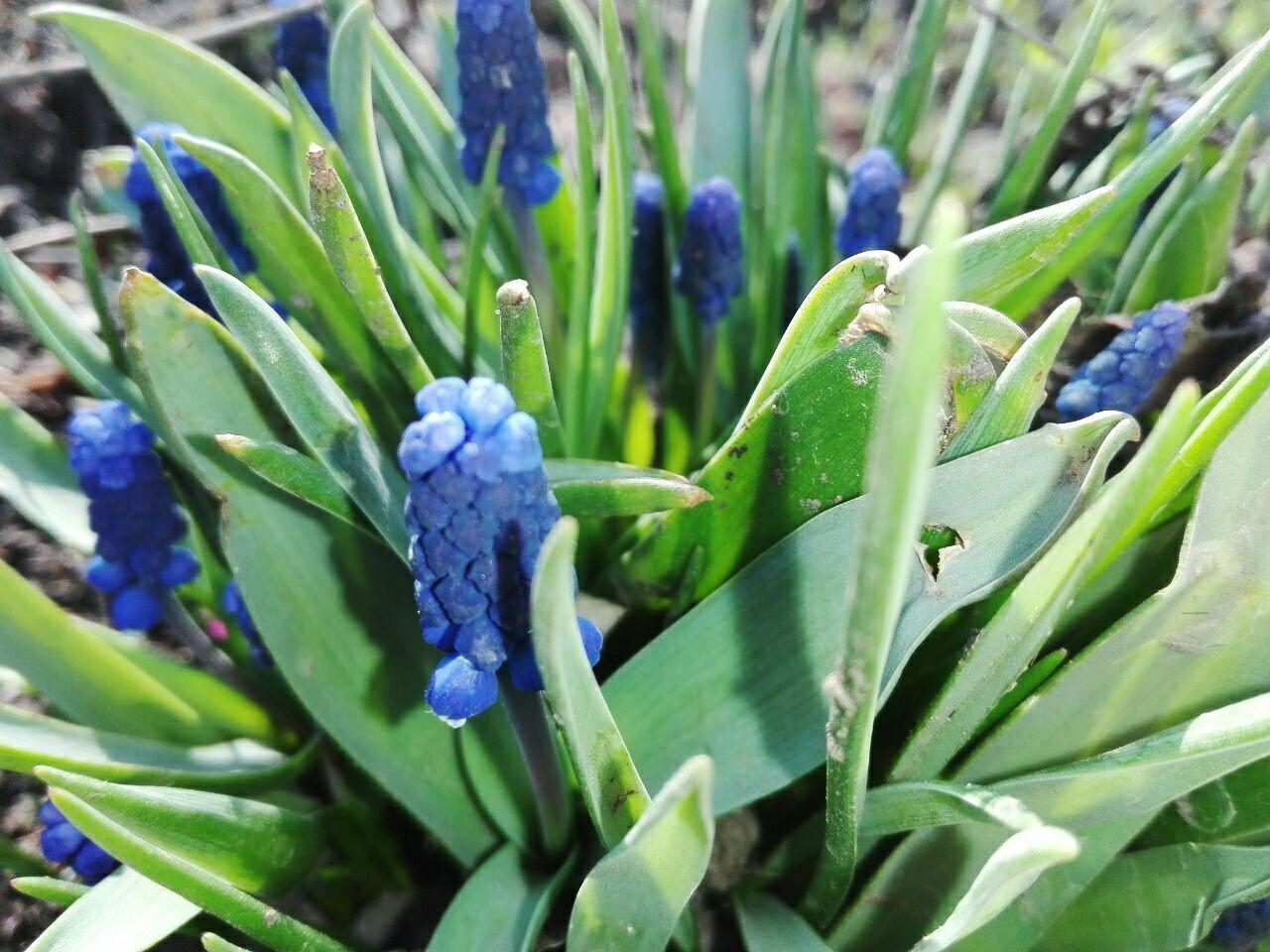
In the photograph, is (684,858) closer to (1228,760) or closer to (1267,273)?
(1228,760)

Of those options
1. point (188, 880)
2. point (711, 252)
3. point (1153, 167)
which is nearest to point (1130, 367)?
point (1153, 167)

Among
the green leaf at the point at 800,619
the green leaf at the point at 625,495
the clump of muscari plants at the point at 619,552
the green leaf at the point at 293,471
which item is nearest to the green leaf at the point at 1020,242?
the clump of muscari plants at the point at 619,552

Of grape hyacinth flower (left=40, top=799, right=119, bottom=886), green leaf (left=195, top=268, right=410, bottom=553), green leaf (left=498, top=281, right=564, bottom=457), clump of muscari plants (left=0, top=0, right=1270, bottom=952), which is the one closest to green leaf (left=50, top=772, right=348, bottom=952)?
clump of muscari plants (left=0, top=0, right=1270, bottom=952)

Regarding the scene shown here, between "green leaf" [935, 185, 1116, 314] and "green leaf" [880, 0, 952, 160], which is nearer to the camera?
"green leaf" [935, 185, 1116, 314]

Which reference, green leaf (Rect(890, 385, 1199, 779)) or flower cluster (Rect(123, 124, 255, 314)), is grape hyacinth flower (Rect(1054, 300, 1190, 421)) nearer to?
green leaf (Rect(890, 385, 1199, 779))

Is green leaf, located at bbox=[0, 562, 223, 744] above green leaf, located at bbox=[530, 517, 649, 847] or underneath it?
underneath

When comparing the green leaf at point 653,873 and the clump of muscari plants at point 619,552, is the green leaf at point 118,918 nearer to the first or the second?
the clump of muscari plants at point 619,552

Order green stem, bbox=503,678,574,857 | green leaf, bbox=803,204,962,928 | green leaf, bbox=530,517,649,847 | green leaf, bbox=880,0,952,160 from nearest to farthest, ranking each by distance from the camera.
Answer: green leaf, bbox=803,204,962,928
green leaf, bbox=530,517,649,847
green stem, bbox=503,678,574,857
green leaf, bbox=880,0,952,160
